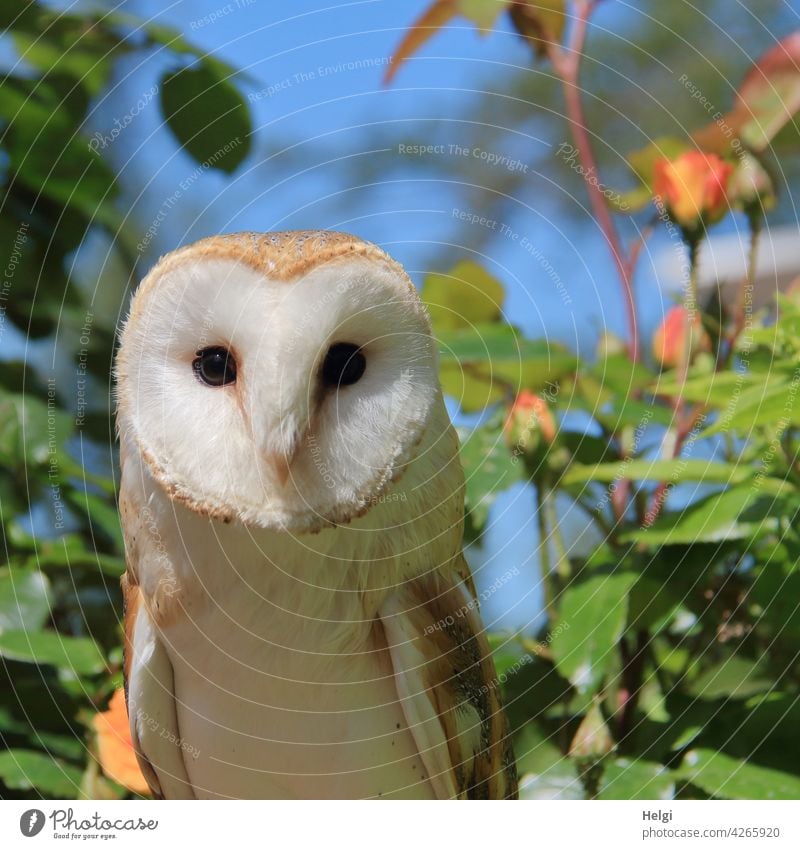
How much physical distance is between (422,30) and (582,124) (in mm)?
146

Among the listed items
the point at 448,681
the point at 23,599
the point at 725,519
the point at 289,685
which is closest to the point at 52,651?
the point at 23,599

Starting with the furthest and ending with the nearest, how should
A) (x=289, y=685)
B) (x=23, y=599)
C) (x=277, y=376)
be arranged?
(x=23, y=599) < (x=289, y=685) < (x=277, y=376)

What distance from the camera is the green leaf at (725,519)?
63 cm

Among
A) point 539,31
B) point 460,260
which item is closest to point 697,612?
point 460,260

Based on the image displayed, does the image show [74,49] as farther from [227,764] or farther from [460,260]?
[227,764]

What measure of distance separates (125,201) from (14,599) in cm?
33

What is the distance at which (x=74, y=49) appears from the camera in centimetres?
76

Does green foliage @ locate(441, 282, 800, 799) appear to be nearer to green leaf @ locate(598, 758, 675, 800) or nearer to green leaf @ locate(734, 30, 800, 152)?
green leaf @ locate(598, 758, 675, 800)

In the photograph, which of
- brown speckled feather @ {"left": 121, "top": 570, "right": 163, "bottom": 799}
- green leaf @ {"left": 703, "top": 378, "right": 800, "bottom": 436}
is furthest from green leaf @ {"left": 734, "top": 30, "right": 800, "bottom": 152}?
brown speckled feather @ {"left": 121, "top": 570, "right": 163, "bottom": 799}

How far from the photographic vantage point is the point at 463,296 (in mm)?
721

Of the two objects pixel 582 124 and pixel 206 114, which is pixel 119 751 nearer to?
pixel 206 114

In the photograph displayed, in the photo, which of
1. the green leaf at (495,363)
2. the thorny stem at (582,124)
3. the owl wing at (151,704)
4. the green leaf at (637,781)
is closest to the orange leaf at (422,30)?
the thorny stem at (582,124)

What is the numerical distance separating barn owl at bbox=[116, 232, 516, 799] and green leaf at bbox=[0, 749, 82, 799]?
6 centimetres
